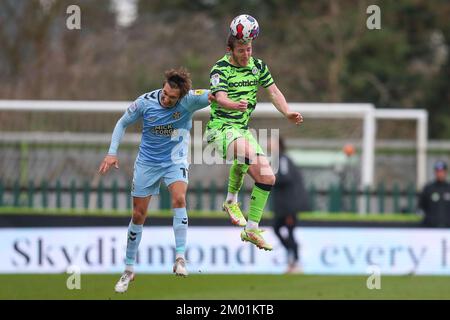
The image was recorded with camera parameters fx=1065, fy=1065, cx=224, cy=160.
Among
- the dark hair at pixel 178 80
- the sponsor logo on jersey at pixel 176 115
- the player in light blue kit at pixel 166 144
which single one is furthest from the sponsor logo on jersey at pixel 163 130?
the dark hair at pixel 178 80

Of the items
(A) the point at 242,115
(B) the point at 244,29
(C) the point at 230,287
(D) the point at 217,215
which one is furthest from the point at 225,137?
(D) the point at 217,215

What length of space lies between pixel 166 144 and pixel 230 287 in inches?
195

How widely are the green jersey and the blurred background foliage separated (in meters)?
19.3

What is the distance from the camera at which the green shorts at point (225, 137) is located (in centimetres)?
1105

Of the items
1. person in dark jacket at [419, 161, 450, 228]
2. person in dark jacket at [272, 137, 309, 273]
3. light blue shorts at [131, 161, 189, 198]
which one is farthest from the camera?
person in dark jacket at [419, 161, 450, 228]

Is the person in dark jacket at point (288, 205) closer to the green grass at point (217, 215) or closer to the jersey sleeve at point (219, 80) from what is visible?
the green grass at point (217, 215)

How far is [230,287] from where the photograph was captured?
16.2 m

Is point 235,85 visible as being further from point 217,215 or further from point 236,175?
point 217,215

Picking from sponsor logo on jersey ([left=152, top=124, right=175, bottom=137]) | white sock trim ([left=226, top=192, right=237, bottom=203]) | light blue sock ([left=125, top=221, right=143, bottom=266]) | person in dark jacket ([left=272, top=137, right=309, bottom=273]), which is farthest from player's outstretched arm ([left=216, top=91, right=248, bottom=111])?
person in dark jacket ([left=272, top=137, right=309, bottom=273])

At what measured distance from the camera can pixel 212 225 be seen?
18.6 metres

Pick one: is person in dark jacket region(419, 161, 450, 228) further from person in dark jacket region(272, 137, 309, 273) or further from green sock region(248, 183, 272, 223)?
green sock region(248, 183, 272, 223)

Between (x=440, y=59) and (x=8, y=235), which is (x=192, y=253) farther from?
(x=440, y=59)

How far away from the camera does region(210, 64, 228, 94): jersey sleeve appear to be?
10766mm

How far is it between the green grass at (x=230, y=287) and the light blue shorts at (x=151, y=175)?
8.59ft
